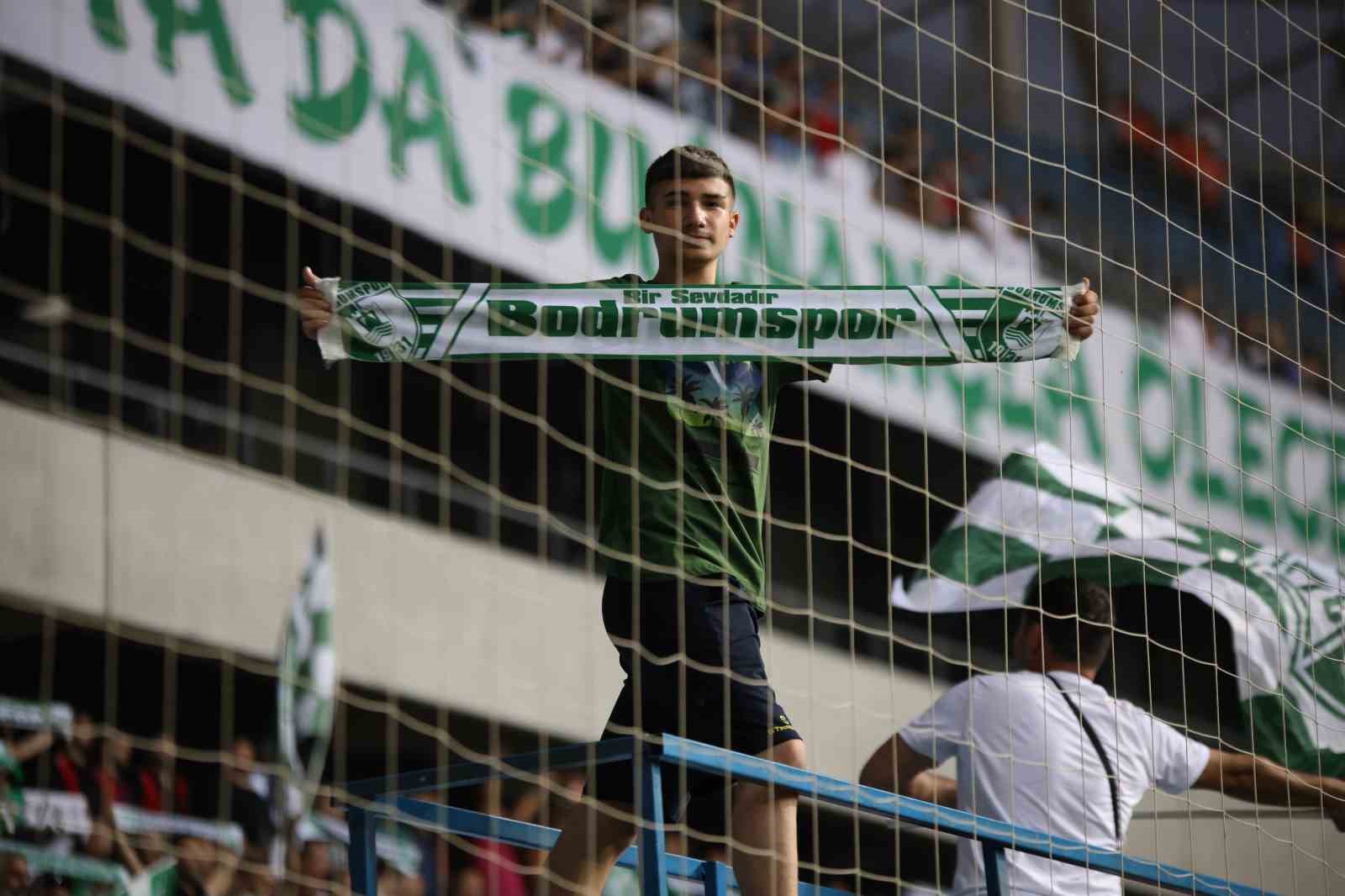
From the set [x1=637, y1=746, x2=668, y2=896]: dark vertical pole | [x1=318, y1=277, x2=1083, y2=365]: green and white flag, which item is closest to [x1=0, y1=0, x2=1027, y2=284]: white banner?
[x1=318, y1=277, x2=1083, y2=365]: green and white flag

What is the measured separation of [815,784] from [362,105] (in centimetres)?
731

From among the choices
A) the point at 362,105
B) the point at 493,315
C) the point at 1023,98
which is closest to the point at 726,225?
the point at 493,315

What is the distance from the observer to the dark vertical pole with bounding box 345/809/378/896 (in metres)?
3.93

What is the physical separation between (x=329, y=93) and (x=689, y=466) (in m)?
6.88

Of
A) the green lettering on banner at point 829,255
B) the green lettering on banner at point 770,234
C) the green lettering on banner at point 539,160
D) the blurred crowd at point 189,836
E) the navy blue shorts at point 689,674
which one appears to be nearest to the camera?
the navy blue shorts at point 689,674

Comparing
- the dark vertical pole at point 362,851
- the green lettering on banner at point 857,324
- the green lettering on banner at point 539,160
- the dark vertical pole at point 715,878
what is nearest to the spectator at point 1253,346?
the green lettering on banner at point 539,160

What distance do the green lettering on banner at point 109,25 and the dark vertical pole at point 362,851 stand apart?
555 centimetres

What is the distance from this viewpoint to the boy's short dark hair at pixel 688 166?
3.87 meters

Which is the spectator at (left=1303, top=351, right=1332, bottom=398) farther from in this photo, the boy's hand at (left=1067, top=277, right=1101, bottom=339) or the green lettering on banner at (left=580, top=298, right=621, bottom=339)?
the green lettering on banner at (left=580, top=298, right=621, bottom=339)

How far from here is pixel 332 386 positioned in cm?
1345

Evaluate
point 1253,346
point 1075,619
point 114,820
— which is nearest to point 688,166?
point 1075,619

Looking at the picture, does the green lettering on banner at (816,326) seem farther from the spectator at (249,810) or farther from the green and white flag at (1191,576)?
the spectator at (249,810)

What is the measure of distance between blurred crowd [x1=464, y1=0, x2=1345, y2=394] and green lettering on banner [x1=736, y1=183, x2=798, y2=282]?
46 cm

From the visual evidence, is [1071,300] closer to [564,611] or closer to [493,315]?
[493,315]
